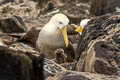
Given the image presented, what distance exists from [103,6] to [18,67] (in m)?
10.1

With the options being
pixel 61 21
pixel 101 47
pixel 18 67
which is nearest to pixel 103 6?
pixel 61 21

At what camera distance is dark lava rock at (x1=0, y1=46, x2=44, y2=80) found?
1247mm

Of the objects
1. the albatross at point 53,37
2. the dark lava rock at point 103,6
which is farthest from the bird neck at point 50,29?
the dark lava rock at point 103,6

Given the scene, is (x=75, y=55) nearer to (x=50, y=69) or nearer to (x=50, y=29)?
(x=50, y=69)

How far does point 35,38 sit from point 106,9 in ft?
15.7

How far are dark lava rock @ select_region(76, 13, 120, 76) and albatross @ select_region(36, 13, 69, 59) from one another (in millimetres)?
2431

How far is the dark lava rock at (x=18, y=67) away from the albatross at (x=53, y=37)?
15.4 ft

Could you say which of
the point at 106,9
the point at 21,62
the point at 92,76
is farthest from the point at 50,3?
the point at 21,62

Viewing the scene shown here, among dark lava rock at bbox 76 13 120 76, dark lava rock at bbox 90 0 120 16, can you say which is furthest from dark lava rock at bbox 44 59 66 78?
dark lava rock at bbox 90 0 120 16

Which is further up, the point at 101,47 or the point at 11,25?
the point at 101,47

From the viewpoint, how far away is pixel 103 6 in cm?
1116

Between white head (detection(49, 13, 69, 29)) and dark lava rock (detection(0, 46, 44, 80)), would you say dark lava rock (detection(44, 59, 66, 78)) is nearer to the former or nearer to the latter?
dark lava rock (detection(0, 46, 44, 80))

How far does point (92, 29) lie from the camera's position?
11.3 ft

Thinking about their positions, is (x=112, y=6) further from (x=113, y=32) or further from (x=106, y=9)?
(x=113, y=32)
